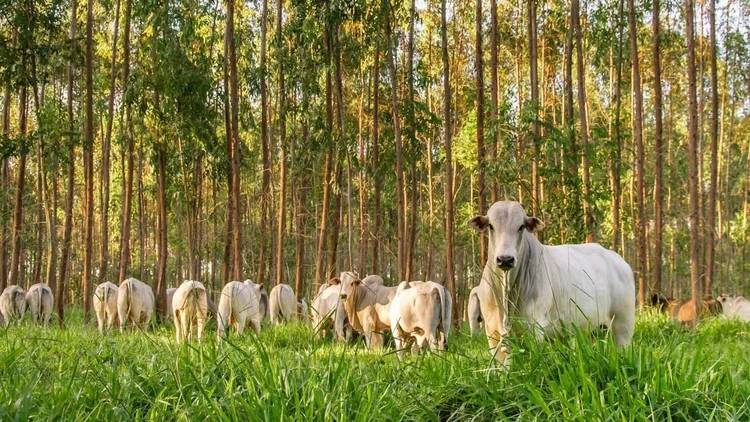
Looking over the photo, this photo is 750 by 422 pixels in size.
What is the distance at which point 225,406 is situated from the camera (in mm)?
3666

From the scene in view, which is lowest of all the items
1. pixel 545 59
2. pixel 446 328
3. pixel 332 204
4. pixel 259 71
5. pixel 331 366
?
pixel 446 328

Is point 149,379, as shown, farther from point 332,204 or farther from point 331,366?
point 332,204

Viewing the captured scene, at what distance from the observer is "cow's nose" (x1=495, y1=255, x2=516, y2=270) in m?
5.14

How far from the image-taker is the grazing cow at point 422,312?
31.1ft

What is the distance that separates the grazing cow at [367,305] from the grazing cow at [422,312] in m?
1.30

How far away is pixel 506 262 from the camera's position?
514cm

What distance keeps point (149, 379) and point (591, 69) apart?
2701cm

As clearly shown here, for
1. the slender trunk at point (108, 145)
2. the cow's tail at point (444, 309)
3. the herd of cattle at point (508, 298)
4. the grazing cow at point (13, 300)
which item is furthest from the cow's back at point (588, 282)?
A: the grazing cow at point (13, 300)

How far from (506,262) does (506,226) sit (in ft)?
1.45

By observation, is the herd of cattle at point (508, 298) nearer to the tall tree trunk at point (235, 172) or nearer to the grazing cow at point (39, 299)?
the tall tree trunk at point (235, 172)

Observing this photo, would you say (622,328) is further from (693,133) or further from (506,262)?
(693,133)

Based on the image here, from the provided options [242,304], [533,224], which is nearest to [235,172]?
[242,304]

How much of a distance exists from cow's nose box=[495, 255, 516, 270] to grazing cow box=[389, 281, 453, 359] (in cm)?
424

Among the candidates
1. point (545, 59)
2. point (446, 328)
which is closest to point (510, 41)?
point (545, 59)
